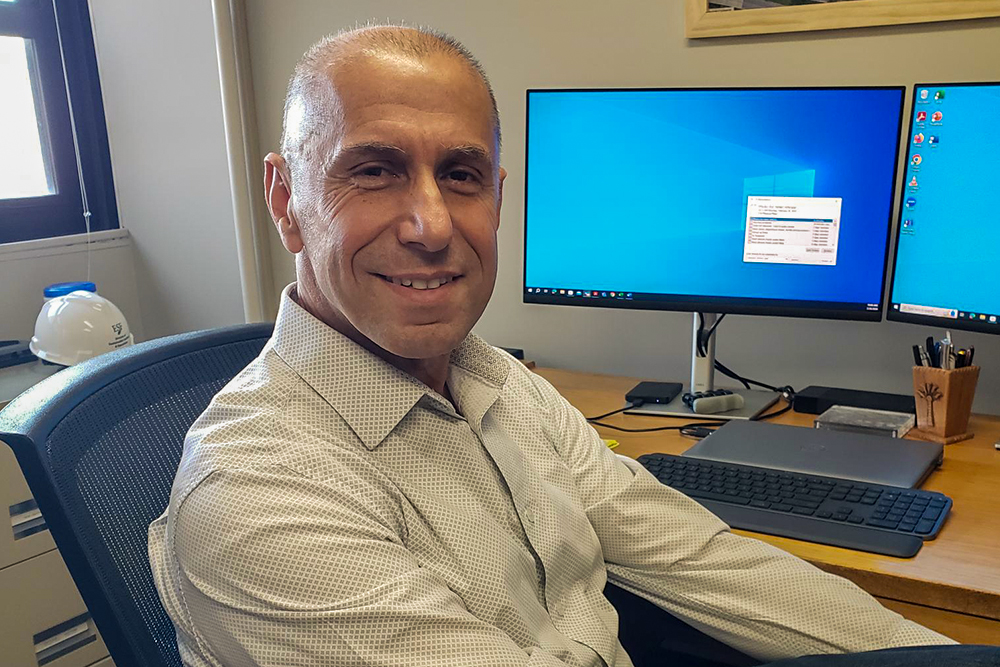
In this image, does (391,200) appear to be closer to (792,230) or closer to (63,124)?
(792,230)

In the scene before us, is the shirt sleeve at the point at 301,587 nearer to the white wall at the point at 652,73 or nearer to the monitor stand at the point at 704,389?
the monitor stand at the point at 704,389

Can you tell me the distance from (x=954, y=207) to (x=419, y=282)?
937mm

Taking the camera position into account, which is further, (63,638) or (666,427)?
(63,638)

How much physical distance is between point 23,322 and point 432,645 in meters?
2.01

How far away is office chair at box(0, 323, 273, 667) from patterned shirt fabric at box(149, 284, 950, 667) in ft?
0.11

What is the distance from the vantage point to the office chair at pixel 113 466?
81 centimetres

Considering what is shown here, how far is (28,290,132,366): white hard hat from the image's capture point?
2.10m

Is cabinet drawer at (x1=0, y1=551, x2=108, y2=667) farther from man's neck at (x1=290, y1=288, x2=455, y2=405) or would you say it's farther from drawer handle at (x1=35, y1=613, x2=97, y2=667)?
man's neck at (x1=290, y1=288, x2=455, y2=405)

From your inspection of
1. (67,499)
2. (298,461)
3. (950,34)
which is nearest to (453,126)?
(298,461)

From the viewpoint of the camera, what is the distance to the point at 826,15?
1.60 metres

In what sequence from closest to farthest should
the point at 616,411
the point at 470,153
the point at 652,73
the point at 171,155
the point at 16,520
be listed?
1. the point at 470,153
2. the point at 616,411
3. the point at 652,73
4. the point at 16,520
5. the point at 171,155

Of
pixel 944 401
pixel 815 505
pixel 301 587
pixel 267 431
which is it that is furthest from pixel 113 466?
pixel 944 401

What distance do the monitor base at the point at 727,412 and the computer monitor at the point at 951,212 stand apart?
291 millimetres

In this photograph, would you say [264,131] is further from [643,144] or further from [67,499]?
[67,499]
